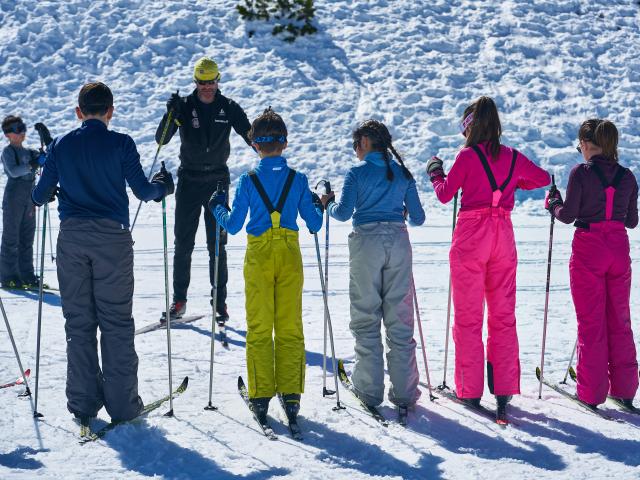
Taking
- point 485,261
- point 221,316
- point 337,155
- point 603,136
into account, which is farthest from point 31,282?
point 337,155

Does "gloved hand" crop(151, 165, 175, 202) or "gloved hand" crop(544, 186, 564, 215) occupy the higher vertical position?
"gloved hand" crop(151, 165, 175, 202)

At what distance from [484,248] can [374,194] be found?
0.75 m

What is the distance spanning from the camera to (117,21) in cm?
2197

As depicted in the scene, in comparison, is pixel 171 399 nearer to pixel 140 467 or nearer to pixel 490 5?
pixel 140 467

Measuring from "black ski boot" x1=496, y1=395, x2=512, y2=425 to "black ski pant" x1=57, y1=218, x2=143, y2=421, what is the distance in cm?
218

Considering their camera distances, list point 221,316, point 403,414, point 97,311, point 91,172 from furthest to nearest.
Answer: point 221,316 < point 403,414 < point 97,311 < point 91,172

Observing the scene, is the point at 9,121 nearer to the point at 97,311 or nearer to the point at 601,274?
the point at 97,311

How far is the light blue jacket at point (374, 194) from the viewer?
457 cm

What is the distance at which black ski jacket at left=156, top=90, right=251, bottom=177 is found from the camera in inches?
254

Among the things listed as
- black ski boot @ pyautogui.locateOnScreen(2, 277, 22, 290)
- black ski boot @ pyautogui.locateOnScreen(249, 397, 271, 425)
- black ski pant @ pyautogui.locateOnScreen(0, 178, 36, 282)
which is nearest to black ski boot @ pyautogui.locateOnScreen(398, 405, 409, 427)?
black ski boot @ pyautogui.locateOnScreen(249, 397, 271, 425)

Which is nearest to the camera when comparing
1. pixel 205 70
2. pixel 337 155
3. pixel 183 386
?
pixel 183 386

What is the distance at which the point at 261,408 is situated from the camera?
14.4ft

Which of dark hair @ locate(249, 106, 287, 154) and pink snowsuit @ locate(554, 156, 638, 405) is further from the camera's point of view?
pink snowsuit @ locate(554, 156, 638, 405)

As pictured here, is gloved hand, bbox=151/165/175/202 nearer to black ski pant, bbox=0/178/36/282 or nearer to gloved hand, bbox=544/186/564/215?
gloved hand, bbox=544/186/564/215
